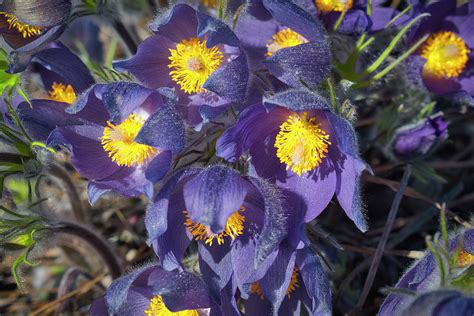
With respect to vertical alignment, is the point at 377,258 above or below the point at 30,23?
below

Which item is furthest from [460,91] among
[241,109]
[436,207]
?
[241,109]

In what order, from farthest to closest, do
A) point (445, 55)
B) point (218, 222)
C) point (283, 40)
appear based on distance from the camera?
point (445, 55) < point (283, 40) < point (218, 222)

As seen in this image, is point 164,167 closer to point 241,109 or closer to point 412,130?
point 241,109

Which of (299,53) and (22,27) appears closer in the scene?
(299,53)

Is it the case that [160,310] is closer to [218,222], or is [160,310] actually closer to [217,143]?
[218,222]

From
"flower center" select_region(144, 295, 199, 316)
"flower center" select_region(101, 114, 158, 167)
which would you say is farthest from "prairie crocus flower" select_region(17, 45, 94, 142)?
"flower center" select_region(144, 295, 199, 316)

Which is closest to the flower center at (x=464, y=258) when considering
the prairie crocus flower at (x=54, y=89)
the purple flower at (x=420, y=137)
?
the purple flower at (x=420, y=137)

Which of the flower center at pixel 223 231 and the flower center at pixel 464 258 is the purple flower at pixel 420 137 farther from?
the flower center at pixel 223 231

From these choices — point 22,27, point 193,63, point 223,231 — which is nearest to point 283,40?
point 193,63
